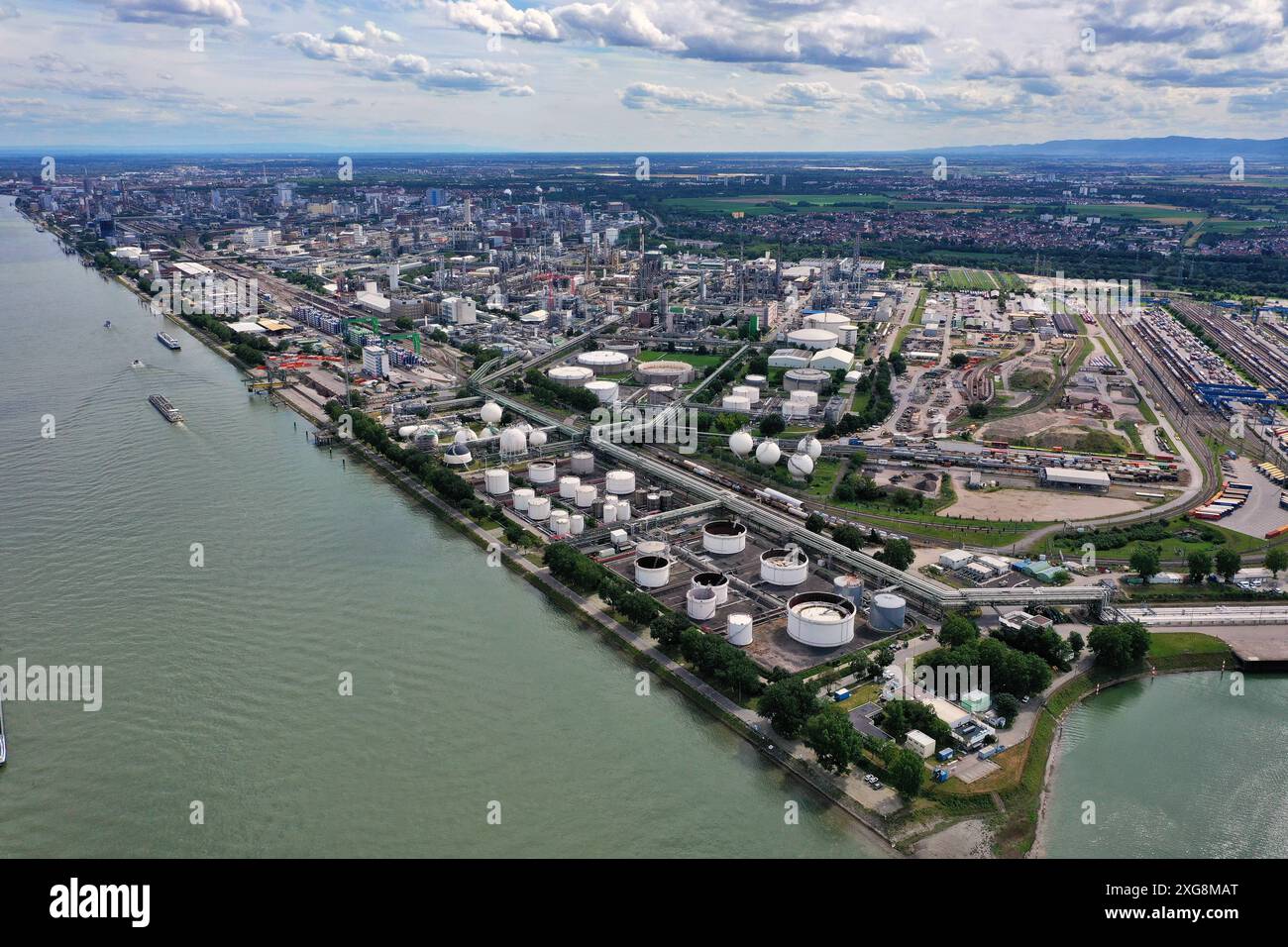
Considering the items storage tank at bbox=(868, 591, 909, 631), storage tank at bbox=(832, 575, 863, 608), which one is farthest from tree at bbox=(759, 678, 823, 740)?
storage tank at bbox=(832, 575, 863, 608)

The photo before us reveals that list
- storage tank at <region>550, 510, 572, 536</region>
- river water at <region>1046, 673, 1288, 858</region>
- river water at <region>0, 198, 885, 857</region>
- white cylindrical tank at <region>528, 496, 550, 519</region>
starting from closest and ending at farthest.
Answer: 1. river water at <region>1046, 673, 1288, 858</region>
2. river water at <region>0, 198, 885, 857</region>
3. storage tank at <region>550, 510, 572, 536</region>
4. white cylindrical tank at <region>528, 496, 550, 519</region>

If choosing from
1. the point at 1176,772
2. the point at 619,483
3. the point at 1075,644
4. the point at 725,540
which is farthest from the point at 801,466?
the point at 1176,772

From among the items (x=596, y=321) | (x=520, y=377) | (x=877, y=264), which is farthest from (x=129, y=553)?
(x=877, y=264)

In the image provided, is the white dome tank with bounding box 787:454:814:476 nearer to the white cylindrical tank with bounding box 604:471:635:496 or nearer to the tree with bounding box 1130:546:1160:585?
the white cylindrical tank with bounding box 604:471:635:496

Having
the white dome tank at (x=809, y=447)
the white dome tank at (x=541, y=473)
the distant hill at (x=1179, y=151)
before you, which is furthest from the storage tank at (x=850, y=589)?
the distant hill at (x=1179, y=151)

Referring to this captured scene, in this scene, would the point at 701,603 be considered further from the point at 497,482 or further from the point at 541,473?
the point at 541,473

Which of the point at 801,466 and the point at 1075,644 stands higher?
the point at 801,466
